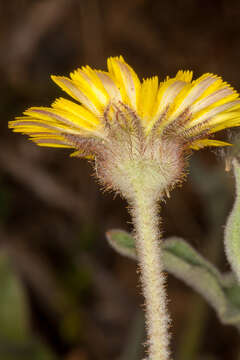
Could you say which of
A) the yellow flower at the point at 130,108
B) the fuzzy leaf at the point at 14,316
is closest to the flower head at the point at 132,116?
the yellow flower at the point at 130,108

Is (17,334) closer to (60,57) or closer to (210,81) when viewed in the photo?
(210,81)

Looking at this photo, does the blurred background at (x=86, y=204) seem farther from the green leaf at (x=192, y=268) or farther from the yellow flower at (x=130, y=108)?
the yellow flower at (x=130, y=108)

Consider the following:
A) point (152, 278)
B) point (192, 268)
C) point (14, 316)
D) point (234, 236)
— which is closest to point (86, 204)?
point (14, 316)

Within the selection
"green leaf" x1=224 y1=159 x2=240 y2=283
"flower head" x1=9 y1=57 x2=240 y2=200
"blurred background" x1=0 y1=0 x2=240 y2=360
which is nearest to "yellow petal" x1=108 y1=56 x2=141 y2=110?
"flower head" x1=9 y1=57 x2=240 y2=200

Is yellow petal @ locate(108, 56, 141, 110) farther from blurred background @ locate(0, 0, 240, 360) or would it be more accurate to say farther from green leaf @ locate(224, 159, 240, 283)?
blurred background @ locate(0, 0, 240, 360)

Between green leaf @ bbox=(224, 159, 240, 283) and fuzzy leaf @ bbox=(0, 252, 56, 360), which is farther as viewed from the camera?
fuzzy leaf @ bbox=(0, 252, 56, 360)

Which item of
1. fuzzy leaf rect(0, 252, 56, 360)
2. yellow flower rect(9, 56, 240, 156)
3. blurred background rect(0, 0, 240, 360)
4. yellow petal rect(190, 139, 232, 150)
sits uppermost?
blurred background rect(0, 0, 240, 360)

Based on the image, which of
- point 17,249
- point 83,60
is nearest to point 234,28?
point 83,60
